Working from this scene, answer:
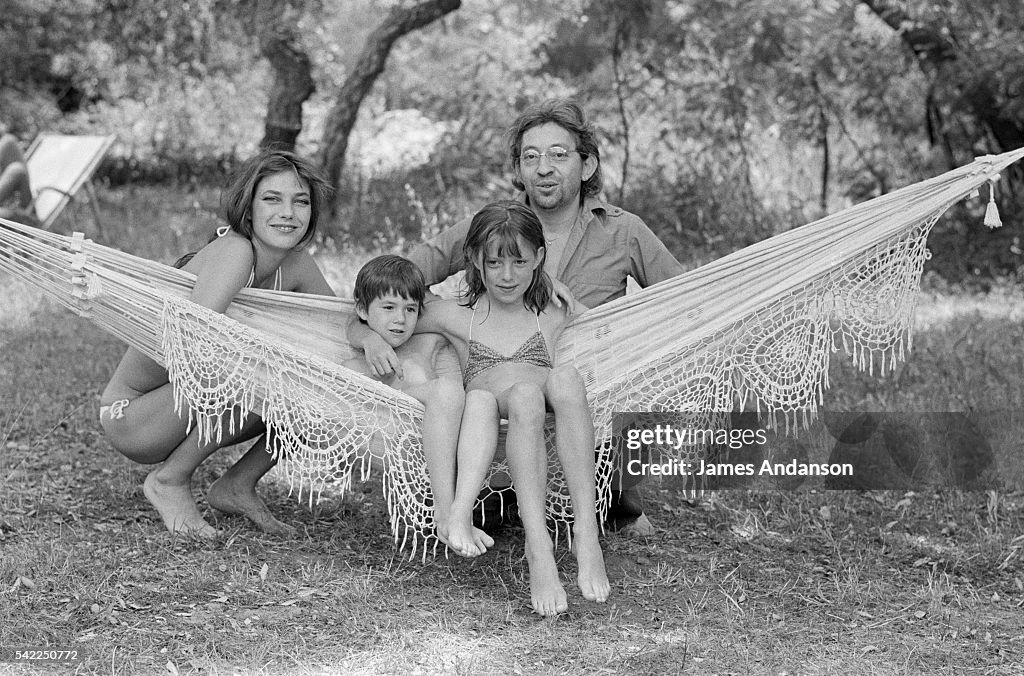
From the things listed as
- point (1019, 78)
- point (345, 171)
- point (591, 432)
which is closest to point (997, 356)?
point (1019, 78)

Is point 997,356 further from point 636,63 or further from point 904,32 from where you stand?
point 636,63

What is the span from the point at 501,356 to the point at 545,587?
517mm

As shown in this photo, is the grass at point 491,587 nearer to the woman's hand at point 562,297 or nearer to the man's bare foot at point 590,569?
the man's bare foot at point 590,569

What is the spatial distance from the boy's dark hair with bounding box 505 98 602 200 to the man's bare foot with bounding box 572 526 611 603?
0.91m

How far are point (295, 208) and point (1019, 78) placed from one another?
3.84 meters

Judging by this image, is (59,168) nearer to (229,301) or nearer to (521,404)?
(229,301)

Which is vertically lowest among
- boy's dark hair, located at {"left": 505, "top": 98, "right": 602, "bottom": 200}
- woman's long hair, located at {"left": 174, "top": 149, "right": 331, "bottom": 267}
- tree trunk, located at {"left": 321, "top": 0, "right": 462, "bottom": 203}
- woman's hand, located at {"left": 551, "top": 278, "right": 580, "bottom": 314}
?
woman's hand, located at {"left": 551, "top": 278, "right": 580, "bottom": 314}

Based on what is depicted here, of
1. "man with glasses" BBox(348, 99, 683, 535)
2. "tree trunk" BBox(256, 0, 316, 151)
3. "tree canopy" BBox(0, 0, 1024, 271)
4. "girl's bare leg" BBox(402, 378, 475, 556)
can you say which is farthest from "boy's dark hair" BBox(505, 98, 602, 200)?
"tree trunk" BBox(256, 0, 316, 151)

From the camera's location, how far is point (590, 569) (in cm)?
229

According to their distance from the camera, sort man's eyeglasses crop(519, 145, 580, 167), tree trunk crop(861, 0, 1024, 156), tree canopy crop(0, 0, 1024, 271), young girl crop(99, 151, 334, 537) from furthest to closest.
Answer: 1. tree canopy crop(0, 0, 1024, 271)
2. tree trunk crop(861, 0, 1024, 156)
3. man's eyeglasses crop(519, 145, 580, 167)
4. young girl crop(99, 151, 334, 537)

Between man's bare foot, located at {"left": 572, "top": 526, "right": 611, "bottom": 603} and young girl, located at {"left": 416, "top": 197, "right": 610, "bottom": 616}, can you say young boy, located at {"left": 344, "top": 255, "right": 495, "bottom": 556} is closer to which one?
young girl, located at {"left": 416, "top": 197, "right": 610, "bottom": 616}

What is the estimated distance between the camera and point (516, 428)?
2.26 meters

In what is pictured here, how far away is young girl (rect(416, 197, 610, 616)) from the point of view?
2.25 metres

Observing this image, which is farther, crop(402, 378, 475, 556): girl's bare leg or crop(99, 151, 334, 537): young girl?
crop(99, 151, 334, 537): young girl
